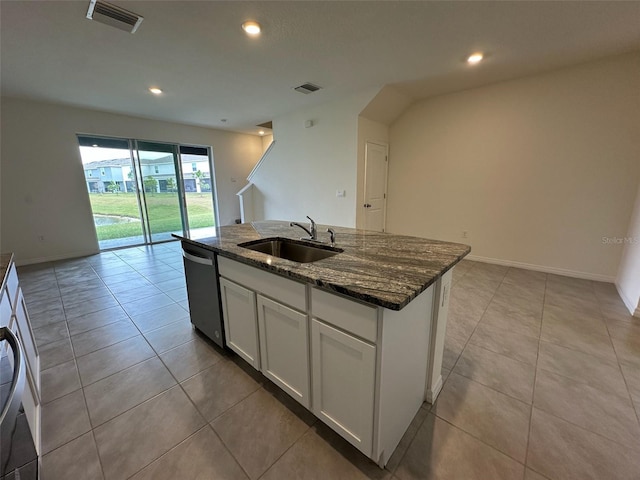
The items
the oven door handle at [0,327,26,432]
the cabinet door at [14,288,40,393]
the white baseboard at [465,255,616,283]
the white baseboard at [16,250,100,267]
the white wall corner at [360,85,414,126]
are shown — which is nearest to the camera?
the oven door handle at [0,327,26,432]

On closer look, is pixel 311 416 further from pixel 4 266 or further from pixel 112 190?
pixel 112 190

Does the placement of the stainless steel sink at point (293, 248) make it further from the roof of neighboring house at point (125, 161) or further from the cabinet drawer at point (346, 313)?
the roof of neighboring house at point (125, 161)

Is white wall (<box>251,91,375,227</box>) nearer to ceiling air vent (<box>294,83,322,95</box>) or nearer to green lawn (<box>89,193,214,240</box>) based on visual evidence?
ceiling air vent (<box>294,83,322,95</box>)

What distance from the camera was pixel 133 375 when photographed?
1853mm

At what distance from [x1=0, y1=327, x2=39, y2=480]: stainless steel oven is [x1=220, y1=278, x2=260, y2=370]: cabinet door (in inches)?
37.2

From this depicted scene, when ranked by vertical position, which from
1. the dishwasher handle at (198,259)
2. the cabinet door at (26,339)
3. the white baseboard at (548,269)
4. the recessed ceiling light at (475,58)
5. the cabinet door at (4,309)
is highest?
the recessed ceiling light at (475,58)

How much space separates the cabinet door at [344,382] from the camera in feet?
3.66

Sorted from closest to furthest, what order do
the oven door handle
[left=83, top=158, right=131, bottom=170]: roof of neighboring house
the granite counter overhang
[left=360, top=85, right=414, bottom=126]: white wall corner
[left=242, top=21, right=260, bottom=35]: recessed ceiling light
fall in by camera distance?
the oven door handle → the granite counter overhang → [left=242, top=21, right=260, bottom=35]: recessed ceiling light → [left=360, top=85, right=414, bottom=126]: white wall corner → [left=83, top=158, right=131, bottom=170]: roof of neighboring house

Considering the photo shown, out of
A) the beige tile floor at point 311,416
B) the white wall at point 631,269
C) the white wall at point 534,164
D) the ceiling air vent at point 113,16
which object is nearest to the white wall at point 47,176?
the beige tile floor at point 311,416

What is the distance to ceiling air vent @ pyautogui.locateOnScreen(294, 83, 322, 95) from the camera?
3.68 metres

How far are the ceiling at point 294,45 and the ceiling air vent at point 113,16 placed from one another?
65 millimetres

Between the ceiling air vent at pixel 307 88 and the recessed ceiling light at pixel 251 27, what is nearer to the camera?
the recessed ceiling light at pixel 251 27

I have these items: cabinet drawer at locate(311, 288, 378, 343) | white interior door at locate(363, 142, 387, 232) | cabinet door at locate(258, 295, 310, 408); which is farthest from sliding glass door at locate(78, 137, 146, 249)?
cabinet drawer at locate(311, 288, 378, 343)

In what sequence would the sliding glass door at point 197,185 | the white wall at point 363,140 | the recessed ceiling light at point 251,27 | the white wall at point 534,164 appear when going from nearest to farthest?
the recessed ceiling light at point 251,27 < the white wall at point 534,164 < the white wall at point 363,140 < the sliding glass door at point 197,185
